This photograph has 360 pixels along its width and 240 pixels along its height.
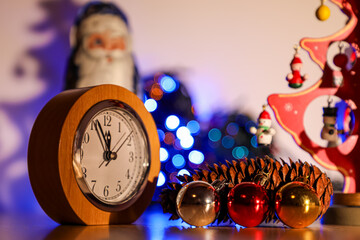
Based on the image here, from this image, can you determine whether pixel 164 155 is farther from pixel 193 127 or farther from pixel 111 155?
pixel 111 155

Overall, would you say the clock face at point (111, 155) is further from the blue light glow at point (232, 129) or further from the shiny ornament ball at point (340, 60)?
the shiny ornament ball at point (340, 60)

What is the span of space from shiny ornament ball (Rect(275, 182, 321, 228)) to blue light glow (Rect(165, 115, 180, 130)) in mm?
720

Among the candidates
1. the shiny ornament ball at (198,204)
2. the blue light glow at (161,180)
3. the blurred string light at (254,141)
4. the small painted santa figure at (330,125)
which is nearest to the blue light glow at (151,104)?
the blue light glow at (161,180)

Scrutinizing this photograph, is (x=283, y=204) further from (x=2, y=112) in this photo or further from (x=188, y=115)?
(x=2, y=112)

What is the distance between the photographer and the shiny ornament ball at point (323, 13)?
1462 millimetres

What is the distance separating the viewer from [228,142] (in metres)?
1.48

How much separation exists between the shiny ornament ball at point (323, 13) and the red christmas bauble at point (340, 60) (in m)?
0.14

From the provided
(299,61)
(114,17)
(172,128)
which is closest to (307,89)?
(299,61)

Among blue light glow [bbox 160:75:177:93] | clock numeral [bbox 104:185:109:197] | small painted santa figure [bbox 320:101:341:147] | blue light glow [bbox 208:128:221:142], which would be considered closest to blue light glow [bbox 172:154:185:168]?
blue light glow [bbox 208:128:221:142]

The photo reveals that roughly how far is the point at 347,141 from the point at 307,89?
224 millimetres

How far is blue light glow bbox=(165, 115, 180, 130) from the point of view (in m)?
1.46

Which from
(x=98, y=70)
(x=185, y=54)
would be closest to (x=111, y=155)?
(x=98, y=70)

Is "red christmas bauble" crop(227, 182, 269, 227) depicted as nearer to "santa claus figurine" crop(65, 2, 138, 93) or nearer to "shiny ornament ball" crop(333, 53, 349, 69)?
"santa claus figurine" crop(65, 2, 138, 93)

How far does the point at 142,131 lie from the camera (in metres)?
0.94
